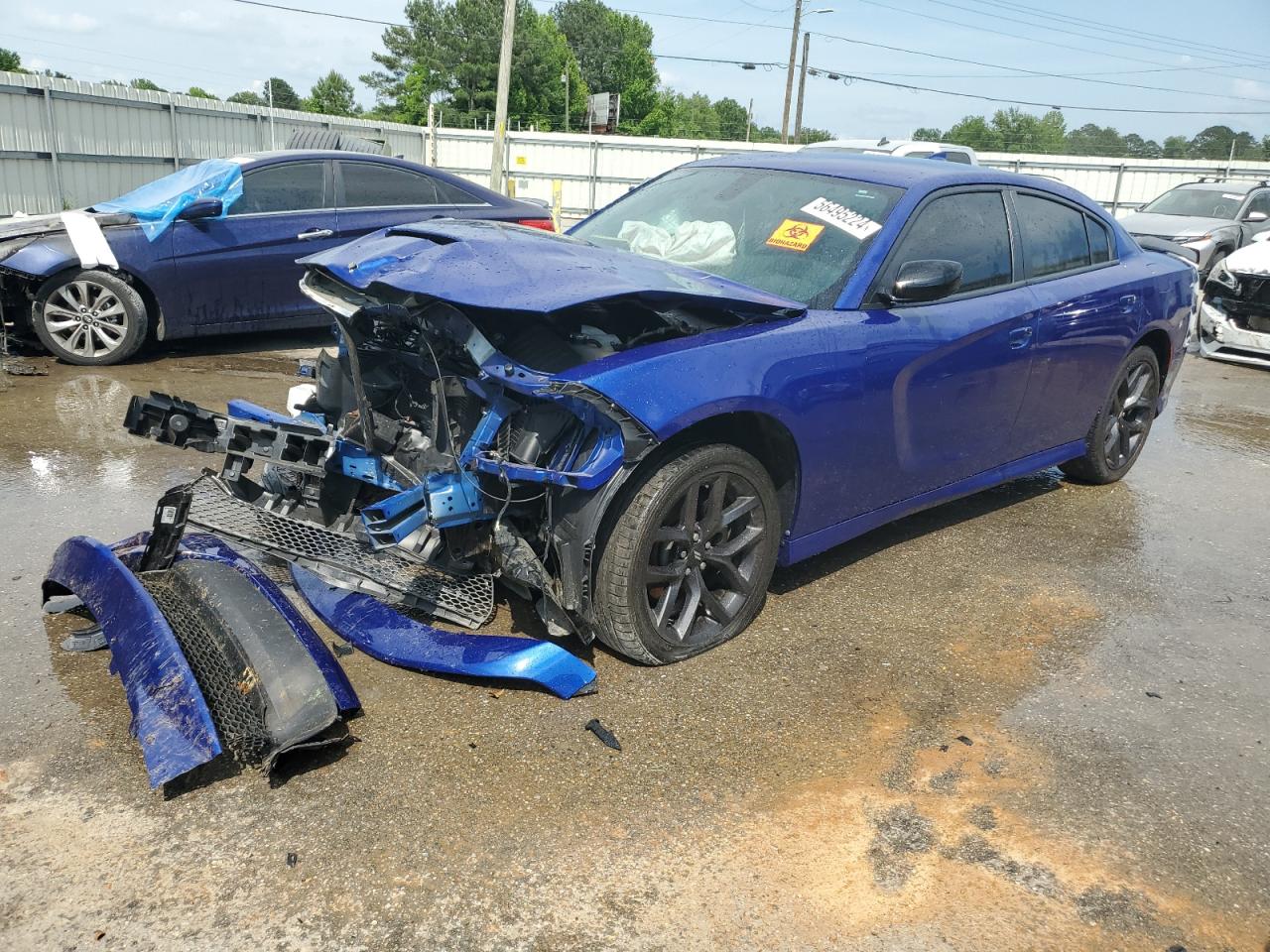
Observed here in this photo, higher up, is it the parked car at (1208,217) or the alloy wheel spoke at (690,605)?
the parked car at (1208,217)

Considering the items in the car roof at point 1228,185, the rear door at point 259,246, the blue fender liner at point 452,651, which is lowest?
the blue fender liner at point 452,651

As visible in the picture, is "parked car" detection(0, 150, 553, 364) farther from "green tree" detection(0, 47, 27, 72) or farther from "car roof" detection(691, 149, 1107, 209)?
"green tree" detection(0, 47, 27, 72)

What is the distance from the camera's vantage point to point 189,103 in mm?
15531

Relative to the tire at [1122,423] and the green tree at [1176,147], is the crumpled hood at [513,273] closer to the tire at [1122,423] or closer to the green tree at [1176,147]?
the tire at [1122,423]

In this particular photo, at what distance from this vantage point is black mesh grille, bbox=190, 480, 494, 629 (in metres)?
3.28

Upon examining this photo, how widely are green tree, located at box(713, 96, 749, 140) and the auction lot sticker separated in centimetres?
10462

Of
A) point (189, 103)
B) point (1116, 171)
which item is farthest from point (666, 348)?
point (1116, 171)

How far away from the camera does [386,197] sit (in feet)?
26.0

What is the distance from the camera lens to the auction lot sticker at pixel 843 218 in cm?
378

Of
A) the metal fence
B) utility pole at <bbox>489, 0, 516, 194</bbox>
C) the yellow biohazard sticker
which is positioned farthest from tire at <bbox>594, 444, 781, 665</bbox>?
utility pole at <bbox>489, 0, 516, 194</bbox>

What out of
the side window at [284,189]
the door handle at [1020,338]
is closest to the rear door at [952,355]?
the door handle at [1020,338]

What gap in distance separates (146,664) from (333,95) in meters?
108

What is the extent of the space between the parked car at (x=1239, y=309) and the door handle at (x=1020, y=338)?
6.27 meters

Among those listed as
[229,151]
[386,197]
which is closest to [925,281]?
[386,197]
